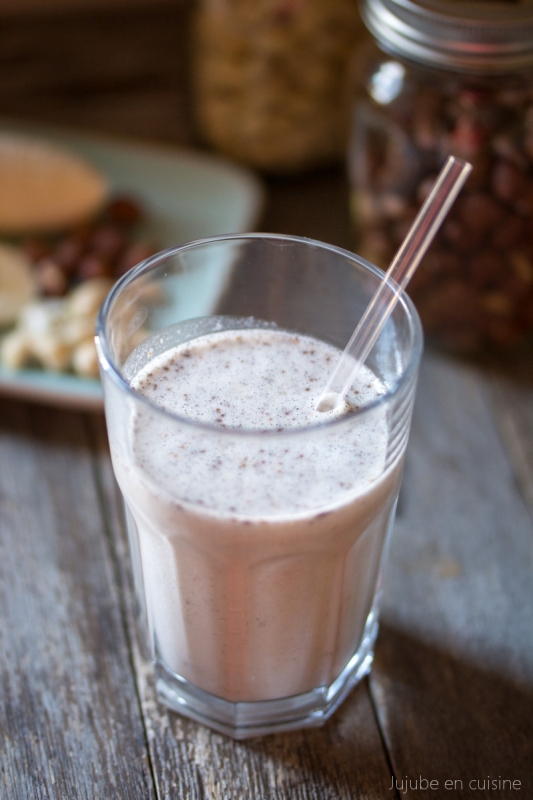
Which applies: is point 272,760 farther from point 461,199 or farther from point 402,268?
point 461,199

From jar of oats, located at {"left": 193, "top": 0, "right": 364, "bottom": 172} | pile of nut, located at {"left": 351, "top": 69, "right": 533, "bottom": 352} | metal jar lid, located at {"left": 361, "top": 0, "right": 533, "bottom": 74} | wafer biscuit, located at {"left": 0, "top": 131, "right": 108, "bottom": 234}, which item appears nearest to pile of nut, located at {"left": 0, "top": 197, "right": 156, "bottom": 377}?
wafer biscuit, located at {"left": 0, "top": 131, "right": 108, "bottom": 234}

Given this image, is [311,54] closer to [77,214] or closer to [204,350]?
[77,214]

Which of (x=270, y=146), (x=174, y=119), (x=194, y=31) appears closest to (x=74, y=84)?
(x=174, y=119)

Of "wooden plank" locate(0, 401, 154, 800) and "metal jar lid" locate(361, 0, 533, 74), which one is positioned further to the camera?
"metal jar lid" locate(361, 0, 533, 74)

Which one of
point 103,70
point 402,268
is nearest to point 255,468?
point 402,268

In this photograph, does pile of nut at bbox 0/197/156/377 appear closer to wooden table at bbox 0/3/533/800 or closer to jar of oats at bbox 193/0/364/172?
wooden table at bbox 0/3/533/800

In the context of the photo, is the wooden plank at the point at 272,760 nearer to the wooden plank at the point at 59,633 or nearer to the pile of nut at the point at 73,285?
the wooden plank at the point at 59,633

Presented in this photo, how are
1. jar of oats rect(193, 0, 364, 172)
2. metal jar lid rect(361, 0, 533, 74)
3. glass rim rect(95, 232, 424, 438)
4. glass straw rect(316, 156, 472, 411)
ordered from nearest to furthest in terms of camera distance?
glass rim rect(95, 232, 424, 438) < glass straw rect(316, 156, 472, 411) < metal jar lid rect(361, 0, 533, 74) < jar of oats rect(193, 0, 364, 172)
